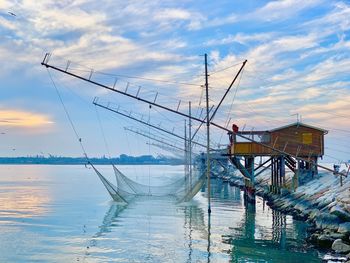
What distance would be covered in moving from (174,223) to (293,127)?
18.6 meters

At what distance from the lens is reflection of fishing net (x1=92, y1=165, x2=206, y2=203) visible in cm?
4195

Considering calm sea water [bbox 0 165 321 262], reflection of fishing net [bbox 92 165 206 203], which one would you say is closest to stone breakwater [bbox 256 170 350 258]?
calm sea water [bbox 0 165 321 262]

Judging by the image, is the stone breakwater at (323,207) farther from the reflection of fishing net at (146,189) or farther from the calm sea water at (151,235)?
the reflection of fishing net at (146,189)

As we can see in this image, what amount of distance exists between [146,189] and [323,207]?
2195 centimetres

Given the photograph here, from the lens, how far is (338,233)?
22.6 metres

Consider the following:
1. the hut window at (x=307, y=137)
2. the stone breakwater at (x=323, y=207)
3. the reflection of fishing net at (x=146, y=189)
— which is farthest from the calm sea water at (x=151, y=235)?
the hut window at (x=307, y=137)

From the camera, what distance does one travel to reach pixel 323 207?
3073 cm

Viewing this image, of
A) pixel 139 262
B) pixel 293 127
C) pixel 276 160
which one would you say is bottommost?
pixel 139 262

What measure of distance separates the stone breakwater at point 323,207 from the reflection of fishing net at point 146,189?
7207 mm

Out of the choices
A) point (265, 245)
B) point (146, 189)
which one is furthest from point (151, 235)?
point (146, 189)

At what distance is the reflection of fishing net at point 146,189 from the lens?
42.0m

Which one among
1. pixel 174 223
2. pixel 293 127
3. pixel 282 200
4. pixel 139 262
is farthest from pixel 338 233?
pixel 293 127

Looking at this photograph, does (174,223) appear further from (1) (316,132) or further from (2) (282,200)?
(1) (316,132)

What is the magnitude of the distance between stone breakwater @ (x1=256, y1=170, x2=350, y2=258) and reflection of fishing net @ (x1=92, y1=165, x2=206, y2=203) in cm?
721
